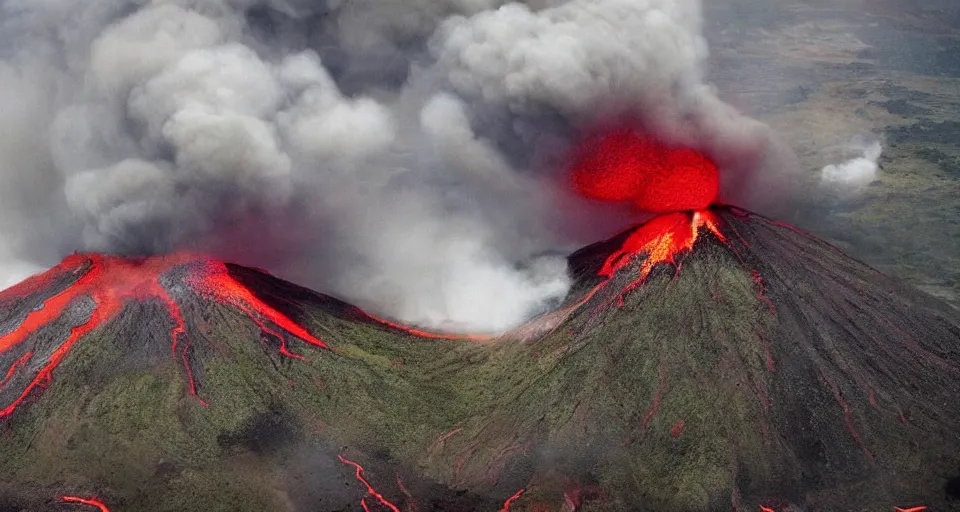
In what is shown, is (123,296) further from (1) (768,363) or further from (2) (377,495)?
(1) (768,363)

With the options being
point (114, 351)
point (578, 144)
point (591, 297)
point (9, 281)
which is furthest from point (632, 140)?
point (9, 281)

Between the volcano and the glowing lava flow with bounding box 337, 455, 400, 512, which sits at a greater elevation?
the volcano

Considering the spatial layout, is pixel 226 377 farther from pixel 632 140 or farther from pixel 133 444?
pixel 632 140

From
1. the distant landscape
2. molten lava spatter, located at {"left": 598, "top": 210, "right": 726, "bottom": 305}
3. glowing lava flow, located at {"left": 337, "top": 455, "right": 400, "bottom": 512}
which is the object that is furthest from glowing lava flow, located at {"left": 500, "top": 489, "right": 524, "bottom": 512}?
the distant landscape

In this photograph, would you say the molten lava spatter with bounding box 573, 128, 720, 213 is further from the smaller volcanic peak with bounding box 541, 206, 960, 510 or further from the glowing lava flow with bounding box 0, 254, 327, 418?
the glowing lava flow with bounding box 0, 254, 327, 418

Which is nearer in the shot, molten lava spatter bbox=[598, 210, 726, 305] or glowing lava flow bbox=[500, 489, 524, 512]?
glowing lava flow bbox=[500, 489, 524, 512]

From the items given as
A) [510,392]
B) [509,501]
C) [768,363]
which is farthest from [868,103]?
[509,501]

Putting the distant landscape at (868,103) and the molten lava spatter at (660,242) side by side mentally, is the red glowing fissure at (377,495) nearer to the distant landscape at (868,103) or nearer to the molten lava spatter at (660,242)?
the molten lava spatter at (660,242)
